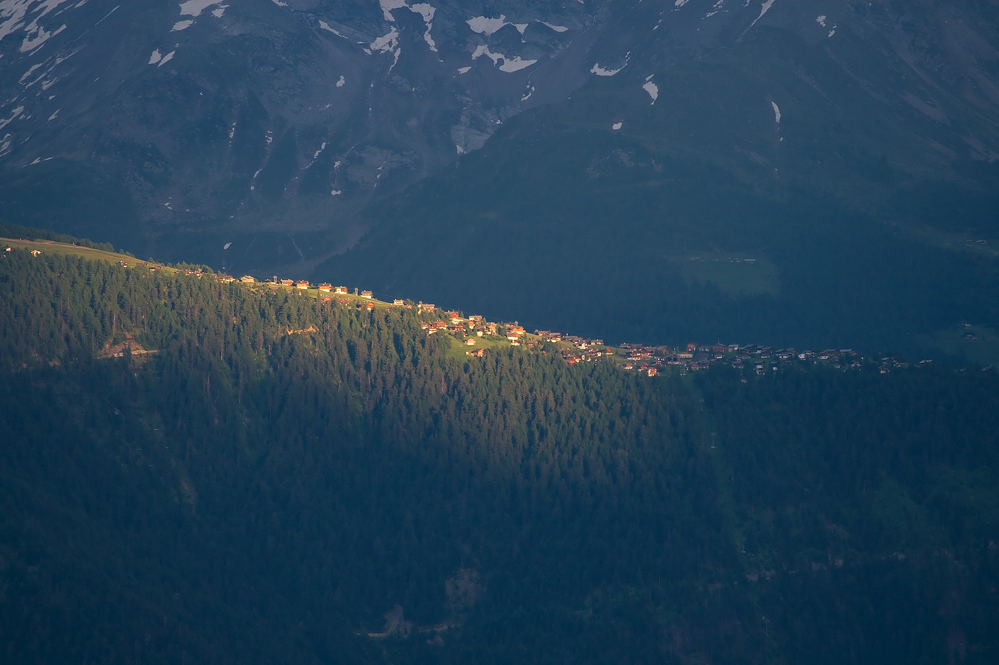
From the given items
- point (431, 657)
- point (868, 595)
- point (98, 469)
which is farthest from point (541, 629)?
point (98, 469)

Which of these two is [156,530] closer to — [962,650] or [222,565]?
[222,565]

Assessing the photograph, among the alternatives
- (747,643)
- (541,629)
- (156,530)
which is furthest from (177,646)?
(747,643)

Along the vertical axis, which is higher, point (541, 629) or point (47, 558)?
point (47, 558)

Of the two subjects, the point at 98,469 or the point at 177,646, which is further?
the point at 98,469

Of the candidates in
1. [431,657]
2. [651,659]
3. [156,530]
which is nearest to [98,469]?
[156,530]

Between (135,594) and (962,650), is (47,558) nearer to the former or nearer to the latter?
(135,594)

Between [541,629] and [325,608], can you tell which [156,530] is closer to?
[325,608]

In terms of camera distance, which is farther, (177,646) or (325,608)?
(325,608)

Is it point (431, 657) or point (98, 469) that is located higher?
point (98, 469)
